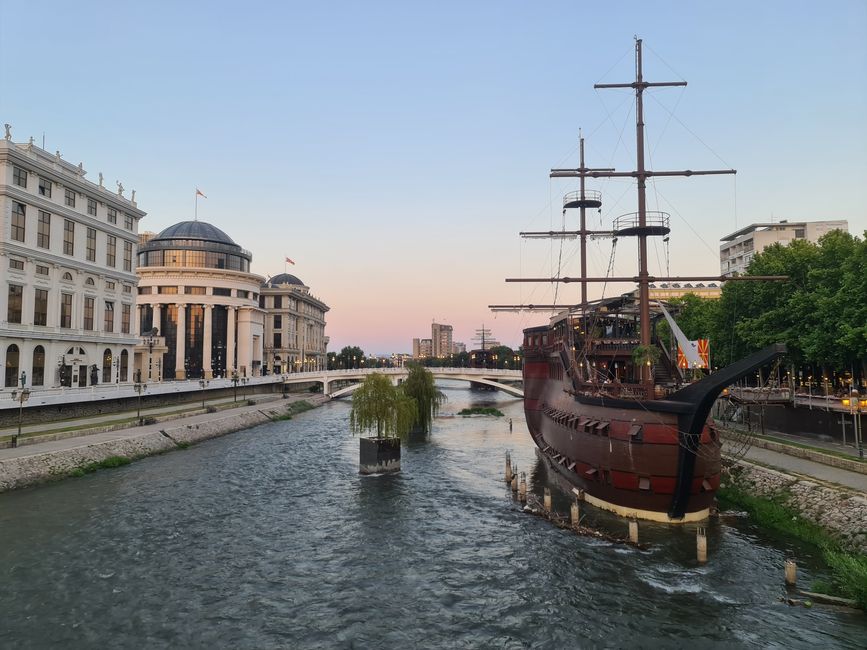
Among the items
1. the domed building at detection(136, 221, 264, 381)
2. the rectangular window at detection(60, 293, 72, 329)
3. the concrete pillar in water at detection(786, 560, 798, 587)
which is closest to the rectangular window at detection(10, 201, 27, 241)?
the rectangular window at detection(60, 293, 72, 329)

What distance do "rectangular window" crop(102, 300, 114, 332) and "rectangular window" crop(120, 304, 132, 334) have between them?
1639mm

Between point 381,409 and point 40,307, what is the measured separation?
138 ft

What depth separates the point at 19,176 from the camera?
170 feet

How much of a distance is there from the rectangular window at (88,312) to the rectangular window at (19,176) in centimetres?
1444

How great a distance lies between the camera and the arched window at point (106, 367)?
6422 centimetres

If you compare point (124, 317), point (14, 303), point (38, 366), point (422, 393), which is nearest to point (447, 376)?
point (422, 393)

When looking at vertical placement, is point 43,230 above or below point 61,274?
above

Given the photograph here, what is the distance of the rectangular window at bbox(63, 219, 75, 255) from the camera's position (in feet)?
190

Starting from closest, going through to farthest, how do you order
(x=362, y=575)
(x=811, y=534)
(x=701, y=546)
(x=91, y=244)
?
(x=362, y=575) < (x=701, y=546) < (x=811, y=534) < (x=91, y=244)

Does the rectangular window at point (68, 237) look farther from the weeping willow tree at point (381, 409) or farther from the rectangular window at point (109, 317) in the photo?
the weeping willow tree at point (381, 409)

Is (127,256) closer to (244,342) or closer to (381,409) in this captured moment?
(381,409)

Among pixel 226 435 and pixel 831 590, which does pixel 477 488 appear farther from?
pixel 226 435

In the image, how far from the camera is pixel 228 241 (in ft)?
419

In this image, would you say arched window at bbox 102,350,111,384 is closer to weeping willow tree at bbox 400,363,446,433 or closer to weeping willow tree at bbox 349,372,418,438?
weeping willow tree at bbox 400,363,446,433
